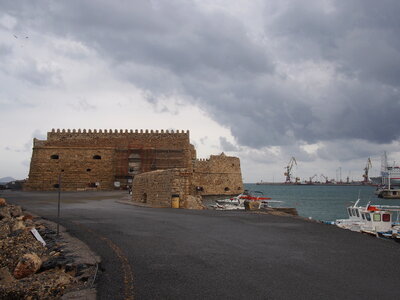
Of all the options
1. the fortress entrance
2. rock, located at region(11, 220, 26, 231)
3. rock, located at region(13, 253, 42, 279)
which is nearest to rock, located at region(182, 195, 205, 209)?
rock, located at region(11, 220, 26, 231)

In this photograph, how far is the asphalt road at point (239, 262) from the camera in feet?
17.2

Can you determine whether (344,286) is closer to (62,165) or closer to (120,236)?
(120,236)

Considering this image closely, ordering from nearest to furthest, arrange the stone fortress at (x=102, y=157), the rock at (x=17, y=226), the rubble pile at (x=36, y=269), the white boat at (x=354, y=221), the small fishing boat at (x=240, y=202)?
the rubble pile at (x=36, y=269), the rock at (x=17, y=226), the white boat at (x=354, y=221), the small fishing boat at (x=240, y=202), the stone fortress at (x=102, y=157)

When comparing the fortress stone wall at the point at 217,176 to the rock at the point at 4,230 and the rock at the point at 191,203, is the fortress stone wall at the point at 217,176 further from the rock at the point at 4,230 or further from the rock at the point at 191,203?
the rock at the point at 4,230

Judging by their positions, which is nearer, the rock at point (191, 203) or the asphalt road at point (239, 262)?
the asphalt road at point (239, 262)

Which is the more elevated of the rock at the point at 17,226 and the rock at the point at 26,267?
the rock at the point at 17,226

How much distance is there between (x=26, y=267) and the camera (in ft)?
20.4

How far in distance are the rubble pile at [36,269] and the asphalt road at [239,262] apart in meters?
0.52

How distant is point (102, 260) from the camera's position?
6773mm

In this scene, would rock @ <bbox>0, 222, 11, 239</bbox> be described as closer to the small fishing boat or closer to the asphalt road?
the asphalt road

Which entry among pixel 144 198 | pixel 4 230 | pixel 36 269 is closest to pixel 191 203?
pixel 144 198

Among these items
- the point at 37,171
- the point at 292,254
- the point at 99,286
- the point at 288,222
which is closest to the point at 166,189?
the point at 288,222

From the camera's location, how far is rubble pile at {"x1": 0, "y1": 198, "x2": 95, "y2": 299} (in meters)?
5.16

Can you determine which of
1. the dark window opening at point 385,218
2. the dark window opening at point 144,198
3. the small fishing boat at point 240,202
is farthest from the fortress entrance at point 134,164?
the dark window opening at point 385,218
